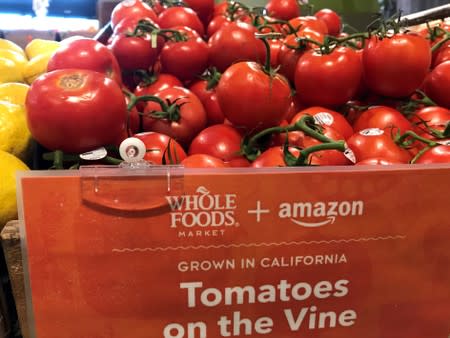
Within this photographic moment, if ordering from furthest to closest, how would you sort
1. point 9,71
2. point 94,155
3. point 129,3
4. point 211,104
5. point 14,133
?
point 129,3 → point 9,71 → point 211,104 → point 14,133 → point 94,155

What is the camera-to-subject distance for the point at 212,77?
93cm

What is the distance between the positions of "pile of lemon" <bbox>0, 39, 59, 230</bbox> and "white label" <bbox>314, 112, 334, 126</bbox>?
453mm

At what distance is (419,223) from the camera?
515mm

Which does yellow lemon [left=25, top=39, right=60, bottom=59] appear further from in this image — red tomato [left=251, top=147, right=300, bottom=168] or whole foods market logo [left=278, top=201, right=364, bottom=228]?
whole foods market logo [left=278, top=201, right=364, bottom=228]

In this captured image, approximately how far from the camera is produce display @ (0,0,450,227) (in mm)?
603

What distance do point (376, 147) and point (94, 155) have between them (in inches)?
15.9

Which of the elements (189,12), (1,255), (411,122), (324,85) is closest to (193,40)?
(189,12)

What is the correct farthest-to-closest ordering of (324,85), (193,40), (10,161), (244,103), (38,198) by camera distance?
(193,40) < (324,85) < (244,103) < (10,161) < (38,198)

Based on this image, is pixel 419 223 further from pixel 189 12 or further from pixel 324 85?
pixel 189 12

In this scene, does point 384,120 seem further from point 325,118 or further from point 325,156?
point 325,156

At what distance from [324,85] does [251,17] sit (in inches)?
15.1

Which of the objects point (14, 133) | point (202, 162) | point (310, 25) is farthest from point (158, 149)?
point (310, 25)

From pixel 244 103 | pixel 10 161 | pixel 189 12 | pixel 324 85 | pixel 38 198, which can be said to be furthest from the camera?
pixel 189 12

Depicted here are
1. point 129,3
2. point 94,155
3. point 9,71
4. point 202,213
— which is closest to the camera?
point 202,213
